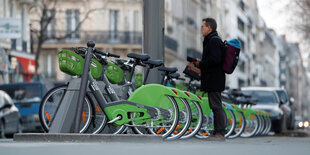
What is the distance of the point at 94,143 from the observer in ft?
30.8

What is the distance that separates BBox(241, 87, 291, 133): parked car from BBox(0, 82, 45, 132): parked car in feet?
20.7

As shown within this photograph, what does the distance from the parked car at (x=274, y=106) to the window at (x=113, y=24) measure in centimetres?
3209

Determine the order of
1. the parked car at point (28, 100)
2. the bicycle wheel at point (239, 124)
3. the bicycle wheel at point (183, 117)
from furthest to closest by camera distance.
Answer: the parked car at point (28, 100)
the bicycle wheel at point (239, 124)
the bicycle wheel at point (183, 117)

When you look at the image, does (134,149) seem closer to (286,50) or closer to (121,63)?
(121,63)

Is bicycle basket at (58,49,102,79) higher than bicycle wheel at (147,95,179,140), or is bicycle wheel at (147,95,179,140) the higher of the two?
bicycle basket at (58,49,102,79)

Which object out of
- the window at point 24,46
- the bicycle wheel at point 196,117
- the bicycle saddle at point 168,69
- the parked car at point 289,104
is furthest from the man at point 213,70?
the window at point 24,46

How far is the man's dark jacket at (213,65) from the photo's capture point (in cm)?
1184

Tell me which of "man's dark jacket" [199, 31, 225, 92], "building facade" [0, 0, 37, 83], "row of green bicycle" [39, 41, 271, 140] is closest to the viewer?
"row of green bicycle" [39, 41, 271, 140]

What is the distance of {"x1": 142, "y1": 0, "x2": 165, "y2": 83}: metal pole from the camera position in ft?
42.7

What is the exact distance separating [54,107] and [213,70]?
237 cm

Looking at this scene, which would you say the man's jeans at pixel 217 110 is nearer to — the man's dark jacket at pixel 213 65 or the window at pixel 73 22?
the man's dark jacket at pixel 213 65

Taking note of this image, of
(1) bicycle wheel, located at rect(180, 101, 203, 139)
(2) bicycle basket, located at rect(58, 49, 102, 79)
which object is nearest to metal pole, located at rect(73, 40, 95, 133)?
(2) bicycle basket, located at rect(58, 49, 102, 79)

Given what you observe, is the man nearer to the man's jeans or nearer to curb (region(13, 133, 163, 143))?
the man's jeans

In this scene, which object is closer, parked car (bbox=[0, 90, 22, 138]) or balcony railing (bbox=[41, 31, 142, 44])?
parked car (bbox=[0, 90, 22, 138])
